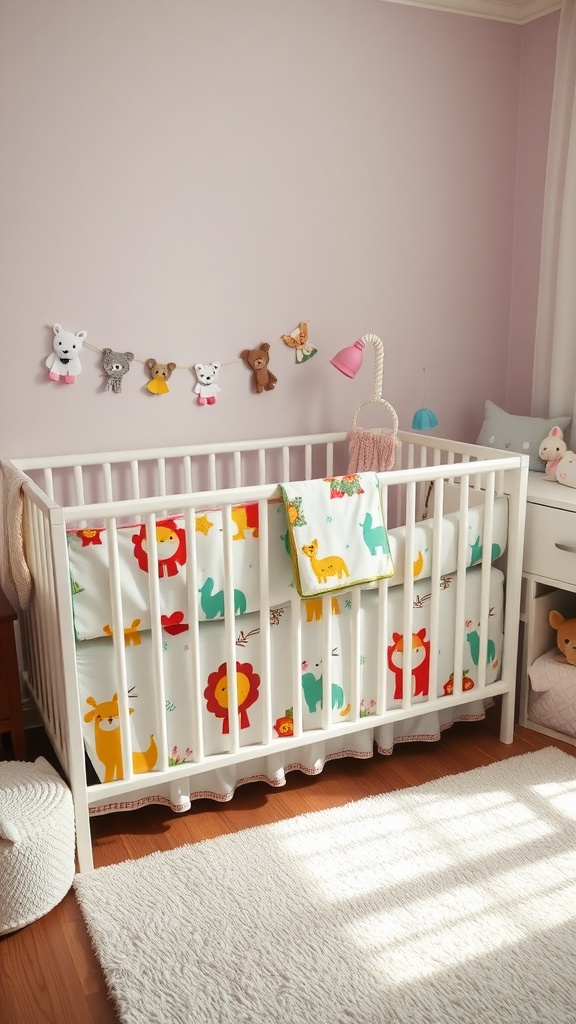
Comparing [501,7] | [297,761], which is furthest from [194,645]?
[501,7]

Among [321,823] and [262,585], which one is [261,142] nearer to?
[262,585]

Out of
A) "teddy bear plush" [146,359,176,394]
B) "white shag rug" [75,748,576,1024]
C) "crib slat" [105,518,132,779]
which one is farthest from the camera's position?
"teddy bear plush" [146,359,176,394]

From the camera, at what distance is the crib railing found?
1858mm

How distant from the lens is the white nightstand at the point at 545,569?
7.89 ft

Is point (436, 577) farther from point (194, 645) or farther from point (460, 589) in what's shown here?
point (194, 645)

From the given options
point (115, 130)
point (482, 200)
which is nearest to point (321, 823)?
point (115, 130)

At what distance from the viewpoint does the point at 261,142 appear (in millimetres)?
2588

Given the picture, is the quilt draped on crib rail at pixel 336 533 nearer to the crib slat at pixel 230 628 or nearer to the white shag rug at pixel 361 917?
the crib slat at pixel 230 628

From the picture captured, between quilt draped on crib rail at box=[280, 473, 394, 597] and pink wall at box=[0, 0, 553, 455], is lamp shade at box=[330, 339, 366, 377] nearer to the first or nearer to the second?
pink wall at box=[0, 0, 553, 455]

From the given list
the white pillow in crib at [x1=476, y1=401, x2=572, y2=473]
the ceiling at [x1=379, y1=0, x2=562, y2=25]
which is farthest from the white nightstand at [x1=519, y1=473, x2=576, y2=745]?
the ceiling at [x1=379, y1=0, x2=562, y2=25]

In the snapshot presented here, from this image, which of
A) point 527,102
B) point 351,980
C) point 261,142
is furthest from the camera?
point 527,102

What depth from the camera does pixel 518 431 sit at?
2912 mm

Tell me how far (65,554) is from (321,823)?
90 centimetres

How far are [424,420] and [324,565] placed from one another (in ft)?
3.19
